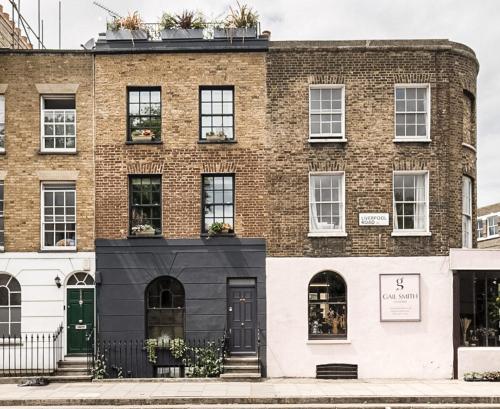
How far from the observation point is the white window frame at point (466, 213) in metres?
20.4

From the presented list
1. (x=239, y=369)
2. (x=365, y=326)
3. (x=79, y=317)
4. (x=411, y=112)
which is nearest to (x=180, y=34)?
(x=411, y=112)

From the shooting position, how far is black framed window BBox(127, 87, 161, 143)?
20.0 metres

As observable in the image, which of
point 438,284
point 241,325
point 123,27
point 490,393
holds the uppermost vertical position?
point 123,27

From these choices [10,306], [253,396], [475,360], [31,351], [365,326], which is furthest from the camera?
[10,306]

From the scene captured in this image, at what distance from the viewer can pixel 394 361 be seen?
19.2m

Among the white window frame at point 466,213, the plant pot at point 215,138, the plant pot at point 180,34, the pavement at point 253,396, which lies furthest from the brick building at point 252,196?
the pavement at point 253,396

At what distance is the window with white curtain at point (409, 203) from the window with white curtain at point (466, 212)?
1460 millimetres

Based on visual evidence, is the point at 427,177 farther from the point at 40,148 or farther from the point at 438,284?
the point at 40,148

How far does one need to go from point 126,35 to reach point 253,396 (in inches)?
447

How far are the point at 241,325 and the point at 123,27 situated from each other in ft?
32.2

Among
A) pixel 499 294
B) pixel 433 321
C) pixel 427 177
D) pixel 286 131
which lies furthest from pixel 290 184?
pixel 499 294

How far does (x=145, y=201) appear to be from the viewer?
65.3 ft

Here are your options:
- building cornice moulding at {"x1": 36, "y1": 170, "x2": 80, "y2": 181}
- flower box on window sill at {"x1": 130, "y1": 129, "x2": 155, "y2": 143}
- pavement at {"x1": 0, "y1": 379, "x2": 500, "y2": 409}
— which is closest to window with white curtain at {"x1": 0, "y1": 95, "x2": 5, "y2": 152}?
building cornice moulding at {"x1": 36, "y1": 170, "x2": 80, "y2": 181}

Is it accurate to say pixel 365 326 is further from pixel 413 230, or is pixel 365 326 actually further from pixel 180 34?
pixel 180 34
